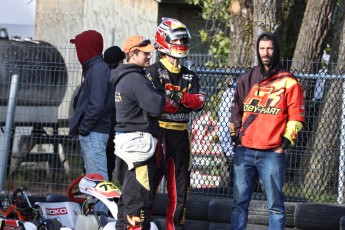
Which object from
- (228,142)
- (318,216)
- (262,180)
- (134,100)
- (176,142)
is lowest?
(318,216)

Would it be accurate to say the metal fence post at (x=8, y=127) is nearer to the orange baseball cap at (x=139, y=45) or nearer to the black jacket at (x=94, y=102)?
the black jacket at (x=94, y=102)

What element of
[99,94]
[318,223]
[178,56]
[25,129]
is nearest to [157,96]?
[178,56]

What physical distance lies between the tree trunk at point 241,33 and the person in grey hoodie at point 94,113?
11.3ft

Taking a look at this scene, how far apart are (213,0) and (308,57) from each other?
9.26ft

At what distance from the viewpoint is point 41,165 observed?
13281 mm

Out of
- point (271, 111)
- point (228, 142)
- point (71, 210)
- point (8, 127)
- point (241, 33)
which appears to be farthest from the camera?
point (241, 33)

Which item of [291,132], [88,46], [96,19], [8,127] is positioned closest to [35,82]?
[8,127]

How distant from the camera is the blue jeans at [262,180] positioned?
885 cm

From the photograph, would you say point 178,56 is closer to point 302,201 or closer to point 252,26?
point 302,201

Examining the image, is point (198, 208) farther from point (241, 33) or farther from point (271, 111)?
point (241, 33)

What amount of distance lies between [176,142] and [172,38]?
3.14 feet

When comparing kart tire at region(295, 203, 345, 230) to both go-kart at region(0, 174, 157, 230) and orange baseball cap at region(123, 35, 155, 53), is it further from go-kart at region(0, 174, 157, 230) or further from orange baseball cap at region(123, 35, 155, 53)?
orange baseball cap at region(123, 35, 155, 53)

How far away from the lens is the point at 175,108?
8734mm

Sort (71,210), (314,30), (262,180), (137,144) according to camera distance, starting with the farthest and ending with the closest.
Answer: (314,30) < (71,210) < (262,180) < (137,144)
